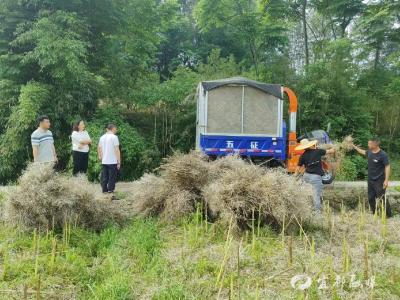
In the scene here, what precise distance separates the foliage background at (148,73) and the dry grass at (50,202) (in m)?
5.30

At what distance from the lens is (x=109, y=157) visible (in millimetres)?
7805

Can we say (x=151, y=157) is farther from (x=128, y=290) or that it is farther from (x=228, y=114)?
(x=128, y=290)

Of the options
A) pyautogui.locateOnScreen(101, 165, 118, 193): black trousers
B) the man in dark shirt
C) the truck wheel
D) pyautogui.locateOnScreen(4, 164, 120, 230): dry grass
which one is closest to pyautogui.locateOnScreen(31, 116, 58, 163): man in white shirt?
pyautogui.locateOnScreen(4, 164, 120, 230): dry grass

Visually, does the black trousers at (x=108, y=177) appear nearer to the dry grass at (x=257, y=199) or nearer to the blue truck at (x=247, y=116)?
the dry grass at (x=257, y=199)

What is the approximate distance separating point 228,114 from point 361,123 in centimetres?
841

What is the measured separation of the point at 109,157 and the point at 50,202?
6.96 ft

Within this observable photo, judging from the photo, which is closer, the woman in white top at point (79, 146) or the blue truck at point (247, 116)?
the woman in white top at point (79, 146)

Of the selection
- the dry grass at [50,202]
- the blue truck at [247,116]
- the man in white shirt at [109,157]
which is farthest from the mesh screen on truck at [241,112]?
the dry grass at [50,202]

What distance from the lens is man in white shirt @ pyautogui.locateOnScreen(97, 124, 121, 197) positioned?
7.79 m

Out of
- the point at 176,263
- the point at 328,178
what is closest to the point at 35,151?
the point at 176,263

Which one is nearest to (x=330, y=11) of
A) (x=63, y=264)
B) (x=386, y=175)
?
(x=386, y=175)

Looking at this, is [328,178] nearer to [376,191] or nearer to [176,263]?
[376,191]

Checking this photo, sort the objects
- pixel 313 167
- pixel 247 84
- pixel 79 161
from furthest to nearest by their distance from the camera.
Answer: pixel 247 84
pixel 79 161
pixel 313 167

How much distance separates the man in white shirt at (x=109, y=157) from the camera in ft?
25.6
